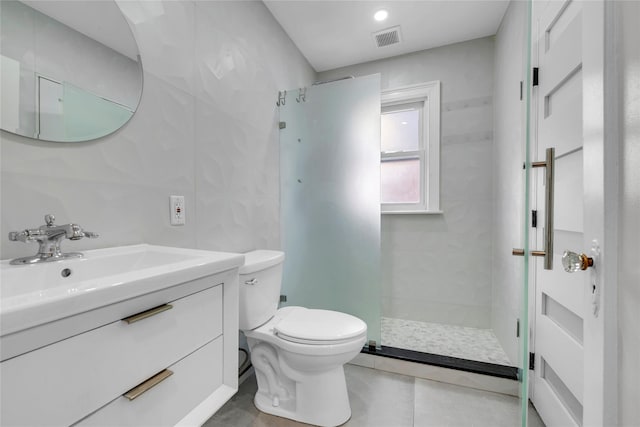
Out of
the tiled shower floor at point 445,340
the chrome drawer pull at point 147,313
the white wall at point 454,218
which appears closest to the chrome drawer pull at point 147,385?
the chrome drawer pull at point 147,313

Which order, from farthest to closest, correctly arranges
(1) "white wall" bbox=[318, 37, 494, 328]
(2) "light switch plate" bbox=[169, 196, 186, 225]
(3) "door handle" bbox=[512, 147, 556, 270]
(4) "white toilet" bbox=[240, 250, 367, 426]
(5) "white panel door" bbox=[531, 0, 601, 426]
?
1. (1) "white wall" bbox=[318, 37, 494, 328]
2. (4) "white toilet" bbox=[240, 250, 367, 426]
3. (2) "light switch plate" bbox=[169, 196, 186, 225]
4. (5) "white panel door" bbox=[531, 0, 601, 426]
5. (3) "door handle" bbox=[512, 147, 556, 270]

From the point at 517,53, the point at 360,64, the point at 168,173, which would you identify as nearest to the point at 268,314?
the point at 168,173

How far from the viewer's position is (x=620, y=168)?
57cm

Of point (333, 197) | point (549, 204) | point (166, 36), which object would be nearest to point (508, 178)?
point (333, 197)

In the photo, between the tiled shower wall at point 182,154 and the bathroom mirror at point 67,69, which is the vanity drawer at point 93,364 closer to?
the tiled shower wall at point 182,154

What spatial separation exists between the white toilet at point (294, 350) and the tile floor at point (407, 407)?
0.08 metres

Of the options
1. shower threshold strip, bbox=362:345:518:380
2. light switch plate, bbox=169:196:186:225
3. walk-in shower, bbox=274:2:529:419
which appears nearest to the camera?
light switch plate, bbox=169:196:186:225

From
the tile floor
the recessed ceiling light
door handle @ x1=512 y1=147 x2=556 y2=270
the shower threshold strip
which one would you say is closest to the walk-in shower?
the shower threshold strip

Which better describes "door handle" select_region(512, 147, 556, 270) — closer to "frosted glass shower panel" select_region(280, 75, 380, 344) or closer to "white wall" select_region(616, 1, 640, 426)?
"white wall" select_region(616, 1, 640, 426)

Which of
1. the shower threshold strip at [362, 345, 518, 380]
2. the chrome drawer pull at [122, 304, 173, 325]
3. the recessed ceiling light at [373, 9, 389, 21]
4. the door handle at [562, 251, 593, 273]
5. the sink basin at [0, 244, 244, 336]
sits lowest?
the shower threshold strip at [362, 345, 518, 380]

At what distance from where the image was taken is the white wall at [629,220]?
0.53m

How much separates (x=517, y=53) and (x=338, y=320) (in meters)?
1.90

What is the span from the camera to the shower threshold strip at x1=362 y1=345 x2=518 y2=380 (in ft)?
5.34

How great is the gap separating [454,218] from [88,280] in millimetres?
2375
